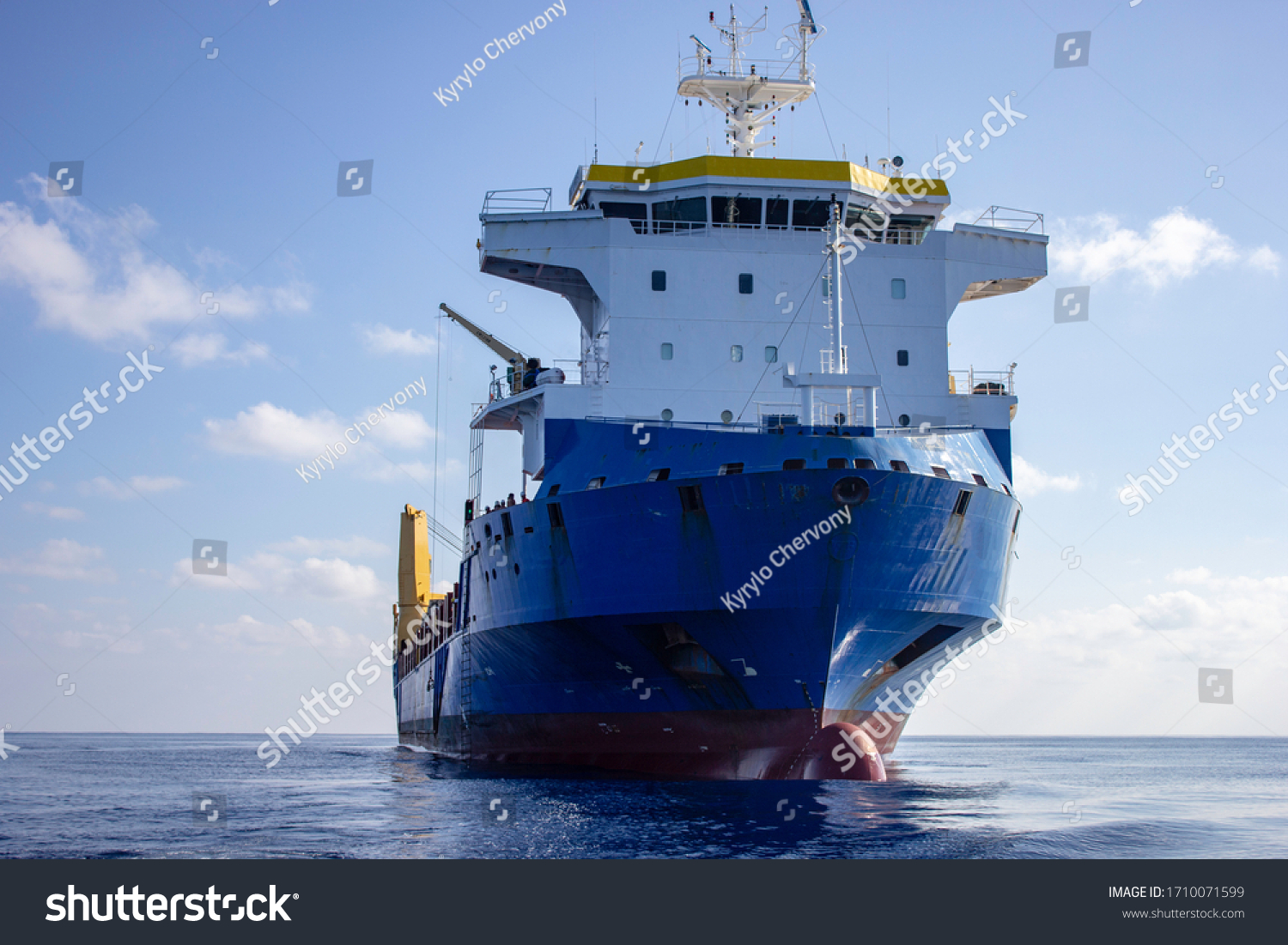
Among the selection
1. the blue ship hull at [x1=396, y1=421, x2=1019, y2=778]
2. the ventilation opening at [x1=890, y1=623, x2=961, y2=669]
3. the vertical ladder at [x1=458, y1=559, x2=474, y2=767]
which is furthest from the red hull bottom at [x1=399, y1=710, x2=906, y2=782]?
the vertical ladder at [x1=458, y1=559, x2=474, y2=767]

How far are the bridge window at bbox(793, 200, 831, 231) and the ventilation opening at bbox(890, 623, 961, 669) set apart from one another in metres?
8.78

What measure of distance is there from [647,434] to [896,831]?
25.6 feet

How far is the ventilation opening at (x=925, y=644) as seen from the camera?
66.1ft

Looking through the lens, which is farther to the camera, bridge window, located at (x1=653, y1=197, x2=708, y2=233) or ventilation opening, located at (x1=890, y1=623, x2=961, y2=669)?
bridge window, located at (x1=653, y1=197, x2=708, y2=233)

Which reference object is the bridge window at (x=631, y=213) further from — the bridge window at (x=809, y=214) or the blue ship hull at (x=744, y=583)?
the blue ship hull at (x=744, y=583)

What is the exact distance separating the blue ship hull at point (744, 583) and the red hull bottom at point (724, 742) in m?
0.04

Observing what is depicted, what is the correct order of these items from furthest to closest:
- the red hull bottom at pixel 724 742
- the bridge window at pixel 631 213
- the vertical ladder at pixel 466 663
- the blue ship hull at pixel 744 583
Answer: the vertical ladder at pixel 466 663
the bridge window at pixel 631 213
the red hull bottom at pixel 724 742
the blue ship hull at pixel 744 583

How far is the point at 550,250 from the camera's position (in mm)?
23797

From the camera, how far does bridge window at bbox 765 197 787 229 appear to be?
77.3 feet

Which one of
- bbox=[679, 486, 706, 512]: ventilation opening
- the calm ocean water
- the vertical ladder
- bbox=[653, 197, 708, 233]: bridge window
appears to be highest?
bbox=[653, 197, 708, 233]: bridge window

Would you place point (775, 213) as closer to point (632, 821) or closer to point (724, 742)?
point (724, 742)

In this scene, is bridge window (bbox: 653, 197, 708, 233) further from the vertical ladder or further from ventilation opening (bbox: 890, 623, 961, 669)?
ventilation opening (bbox: 890, 623, 961, 669)

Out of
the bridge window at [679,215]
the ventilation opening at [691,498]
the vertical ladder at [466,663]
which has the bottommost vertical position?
the vertical ladder at [466,663]

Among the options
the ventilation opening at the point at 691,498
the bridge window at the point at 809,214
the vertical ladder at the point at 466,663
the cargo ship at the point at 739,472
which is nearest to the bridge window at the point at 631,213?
the cargo ship at the point at 739,472
